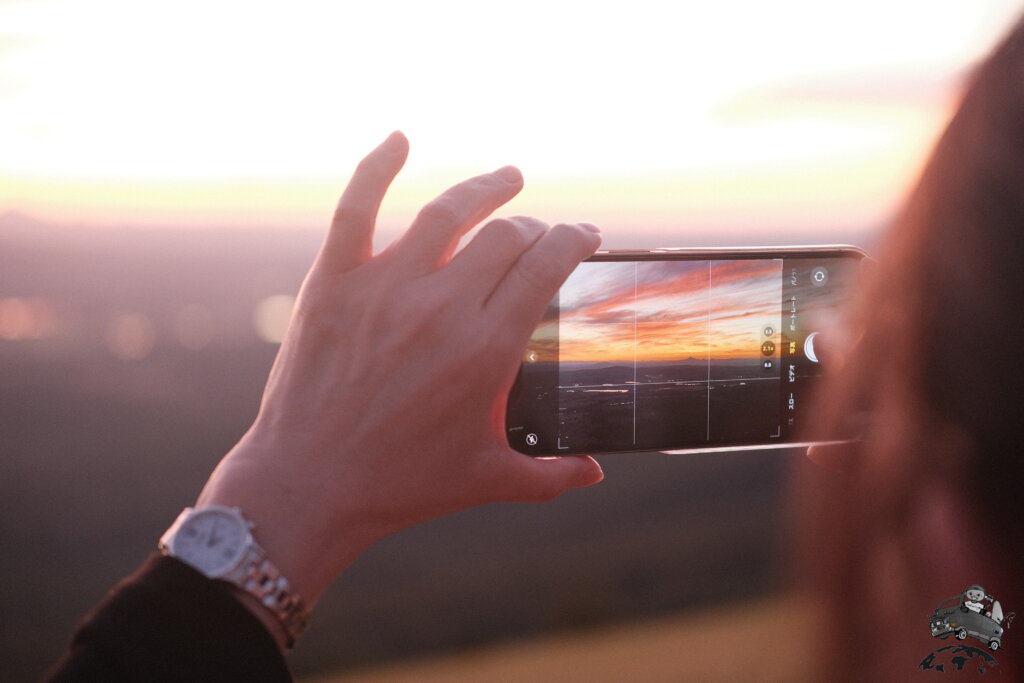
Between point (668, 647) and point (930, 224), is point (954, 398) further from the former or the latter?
point (668, 647)

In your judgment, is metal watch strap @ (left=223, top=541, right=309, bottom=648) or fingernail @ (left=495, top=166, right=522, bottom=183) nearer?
metal watch strap @ (left=223, top=541, right=309, bottom=648)

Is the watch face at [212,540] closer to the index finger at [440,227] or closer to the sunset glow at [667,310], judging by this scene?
the index finger at [440,227]

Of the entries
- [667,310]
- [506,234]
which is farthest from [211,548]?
[667,310]

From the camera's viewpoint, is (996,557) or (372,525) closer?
(372,525)

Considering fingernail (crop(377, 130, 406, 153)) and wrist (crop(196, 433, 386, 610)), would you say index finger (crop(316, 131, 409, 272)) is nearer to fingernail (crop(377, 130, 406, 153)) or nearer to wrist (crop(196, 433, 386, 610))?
fingernail (crop(377, 130, 406, 153))

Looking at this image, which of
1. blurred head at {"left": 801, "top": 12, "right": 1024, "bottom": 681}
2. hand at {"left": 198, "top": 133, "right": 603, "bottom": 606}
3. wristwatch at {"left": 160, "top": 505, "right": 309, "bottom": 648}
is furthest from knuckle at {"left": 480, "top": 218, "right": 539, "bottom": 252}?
blurred head at {"left": 801, "top": 12, "right": 1024, "bottom": 681}

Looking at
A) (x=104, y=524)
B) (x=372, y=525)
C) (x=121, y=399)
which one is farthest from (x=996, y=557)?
(x=104, y=524)
